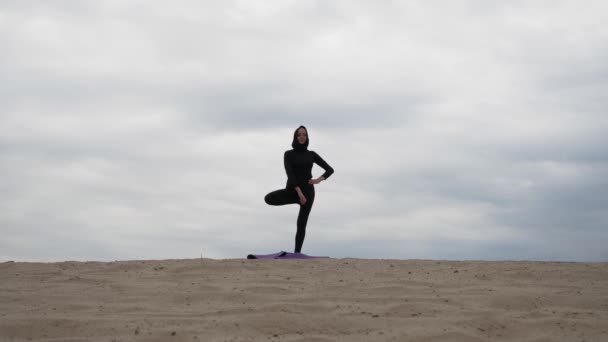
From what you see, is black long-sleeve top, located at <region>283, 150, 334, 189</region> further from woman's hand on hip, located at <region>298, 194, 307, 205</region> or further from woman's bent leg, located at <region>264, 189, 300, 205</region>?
woman's hand on hip, located at <region>298, 194, 307, 205</region>

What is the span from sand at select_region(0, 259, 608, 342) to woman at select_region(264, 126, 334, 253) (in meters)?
1.66

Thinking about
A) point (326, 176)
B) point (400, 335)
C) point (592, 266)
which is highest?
point (326, 176)

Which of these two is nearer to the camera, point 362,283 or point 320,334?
point 320,334

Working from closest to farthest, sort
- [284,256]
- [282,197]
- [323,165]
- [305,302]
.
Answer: [305,302], [284,256], [282,197], [323,165]

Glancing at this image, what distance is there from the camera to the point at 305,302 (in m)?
5.17

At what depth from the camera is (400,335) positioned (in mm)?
4281

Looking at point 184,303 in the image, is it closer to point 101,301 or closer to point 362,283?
point 101,301

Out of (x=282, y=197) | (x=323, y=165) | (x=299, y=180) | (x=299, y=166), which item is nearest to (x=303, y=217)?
(x=282, y=197)

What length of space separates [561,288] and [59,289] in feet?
14.9

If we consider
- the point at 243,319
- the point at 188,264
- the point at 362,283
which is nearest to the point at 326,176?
the point at 188,264

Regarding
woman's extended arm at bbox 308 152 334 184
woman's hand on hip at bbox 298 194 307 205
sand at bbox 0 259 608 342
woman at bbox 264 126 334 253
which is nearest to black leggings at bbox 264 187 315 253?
woman at bbox 264 126 334 253

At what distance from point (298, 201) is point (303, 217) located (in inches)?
11.4

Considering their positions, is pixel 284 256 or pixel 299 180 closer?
pixel 284 256

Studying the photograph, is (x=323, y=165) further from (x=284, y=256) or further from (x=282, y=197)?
(x=284, y=256)
